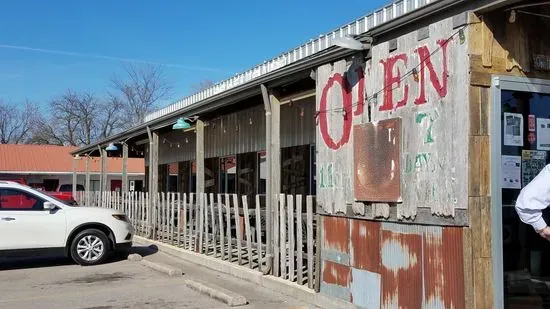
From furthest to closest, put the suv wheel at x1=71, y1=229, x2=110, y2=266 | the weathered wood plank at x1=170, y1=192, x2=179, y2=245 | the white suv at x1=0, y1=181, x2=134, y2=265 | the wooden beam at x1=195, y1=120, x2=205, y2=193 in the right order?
the weathered wood plank at x1=170, y1=192, x2=179, y2=245, the wooden beam at x1=195, y1=120, x2=205, y2=193, the suv wheel at x1=71, y1=229, x2=110, y2=266, the white suv at x1=0, y1=181, x2=134, y2=265

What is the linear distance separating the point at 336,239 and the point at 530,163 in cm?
255

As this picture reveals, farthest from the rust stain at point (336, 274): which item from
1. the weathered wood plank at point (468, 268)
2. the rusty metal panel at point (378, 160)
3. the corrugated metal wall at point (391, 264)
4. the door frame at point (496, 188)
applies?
the door frame at point (496, 188)

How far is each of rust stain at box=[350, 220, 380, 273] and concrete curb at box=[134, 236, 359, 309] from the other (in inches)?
22.3

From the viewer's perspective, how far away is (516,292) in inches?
212

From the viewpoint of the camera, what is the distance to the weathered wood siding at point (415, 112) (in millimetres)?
5297

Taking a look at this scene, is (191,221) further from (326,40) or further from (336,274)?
(336,274)

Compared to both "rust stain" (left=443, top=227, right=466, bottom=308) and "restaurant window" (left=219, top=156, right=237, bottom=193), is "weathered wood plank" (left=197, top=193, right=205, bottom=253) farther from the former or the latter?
"rust stain" (left=443, top=227, right=466, bottom=308)

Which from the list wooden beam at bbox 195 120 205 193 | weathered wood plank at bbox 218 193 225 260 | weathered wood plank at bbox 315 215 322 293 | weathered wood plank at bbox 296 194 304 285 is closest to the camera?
weathered wood plank at bbox 315 215 322 293

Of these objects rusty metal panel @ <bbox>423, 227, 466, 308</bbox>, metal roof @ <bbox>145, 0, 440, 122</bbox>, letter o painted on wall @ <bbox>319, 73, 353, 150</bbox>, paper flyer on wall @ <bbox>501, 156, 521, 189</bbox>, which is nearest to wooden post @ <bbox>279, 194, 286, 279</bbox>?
letter o painted on wall @ <bbox>319, 73, 353, 150</bbox>

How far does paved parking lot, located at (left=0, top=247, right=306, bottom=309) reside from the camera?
7.86 metres

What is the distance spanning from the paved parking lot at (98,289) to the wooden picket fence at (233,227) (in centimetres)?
59

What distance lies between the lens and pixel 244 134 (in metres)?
12.9

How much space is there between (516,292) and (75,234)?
29.1ft

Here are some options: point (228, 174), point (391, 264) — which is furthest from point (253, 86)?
point (228, 174)
